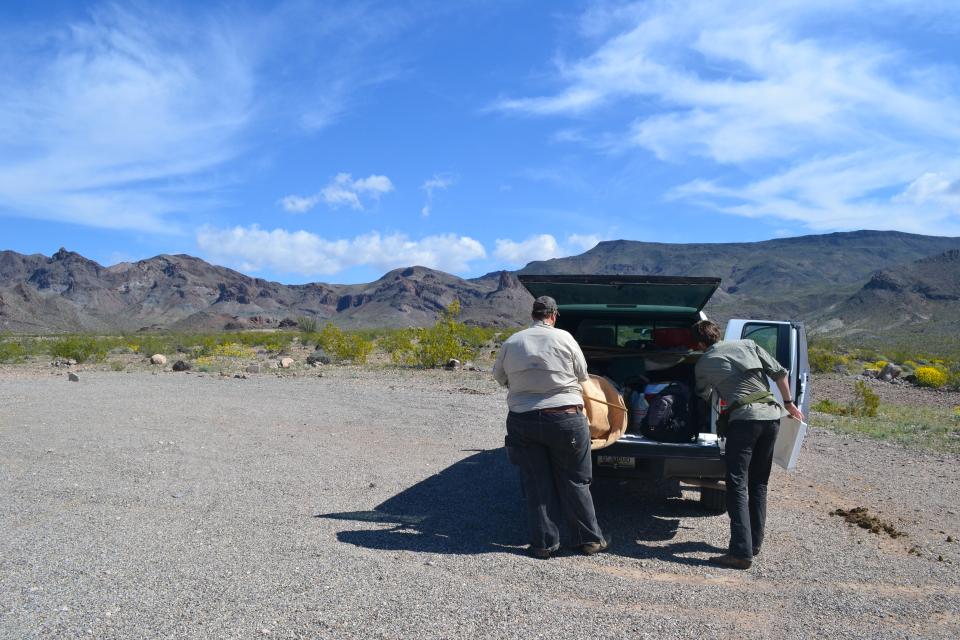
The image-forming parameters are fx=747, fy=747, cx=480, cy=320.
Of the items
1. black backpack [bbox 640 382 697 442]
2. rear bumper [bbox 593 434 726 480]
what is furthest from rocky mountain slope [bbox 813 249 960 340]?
rear bumper [bbox 593 434 726 480]

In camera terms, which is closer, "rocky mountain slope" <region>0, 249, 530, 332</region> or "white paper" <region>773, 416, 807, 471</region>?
"white paper" <region>773, 416, 807, 471</region>

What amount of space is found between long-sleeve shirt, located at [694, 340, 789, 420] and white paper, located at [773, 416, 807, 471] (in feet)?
1.90

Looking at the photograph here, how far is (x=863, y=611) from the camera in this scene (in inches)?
183

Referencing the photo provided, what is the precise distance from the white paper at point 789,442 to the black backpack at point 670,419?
74 centimetres

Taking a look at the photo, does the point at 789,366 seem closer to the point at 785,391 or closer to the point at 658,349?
the point at 658,349

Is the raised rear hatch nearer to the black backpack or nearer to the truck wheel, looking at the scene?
the black backpack

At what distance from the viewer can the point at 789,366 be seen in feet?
24.0

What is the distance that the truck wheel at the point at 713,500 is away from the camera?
711 cm

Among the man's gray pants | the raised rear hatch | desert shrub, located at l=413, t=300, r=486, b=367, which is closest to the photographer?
the man's gray pants

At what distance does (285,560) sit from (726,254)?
155183 millimetres

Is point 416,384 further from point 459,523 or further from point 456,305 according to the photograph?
point 459,523

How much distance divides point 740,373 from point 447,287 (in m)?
142

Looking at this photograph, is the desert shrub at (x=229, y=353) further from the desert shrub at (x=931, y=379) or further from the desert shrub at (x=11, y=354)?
the desert shrub at (x=931, y=379)

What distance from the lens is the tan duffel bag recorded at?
19.5ft
